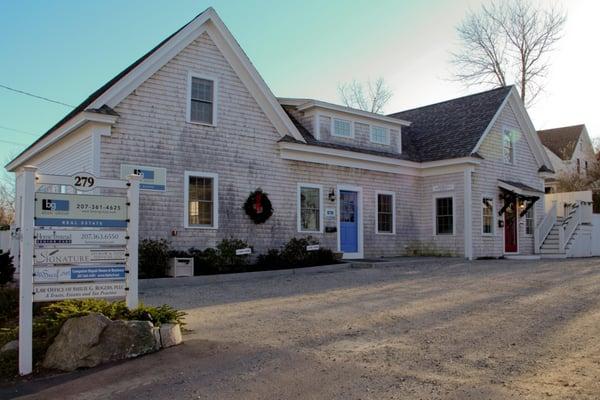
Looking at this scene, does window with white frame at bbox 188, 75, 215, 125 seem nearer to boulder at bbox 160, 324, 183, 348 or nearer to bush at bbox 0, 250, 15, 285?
bush at bbox 0, 250, 15, 285

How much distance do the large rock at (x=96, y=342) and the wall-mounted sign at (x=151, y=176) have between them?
802 cm

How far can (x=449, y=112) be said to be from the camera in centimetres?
2477

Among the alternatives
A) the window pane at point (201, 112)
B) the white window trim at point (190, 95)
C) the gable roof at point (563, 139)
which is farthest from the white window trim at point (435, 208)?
the gable roof at point (563, 139)

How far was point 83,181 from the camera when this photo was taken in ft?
22.2

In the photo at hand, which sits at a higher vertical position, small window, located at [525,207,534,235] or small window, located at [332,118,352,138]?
small window, located at [332,118,352,138]

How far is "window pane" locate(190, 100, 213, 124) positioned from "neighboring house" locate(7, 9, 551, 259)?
0.10 ft

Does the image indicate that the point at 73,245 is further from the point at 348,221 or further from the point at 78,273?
the point at 348,221

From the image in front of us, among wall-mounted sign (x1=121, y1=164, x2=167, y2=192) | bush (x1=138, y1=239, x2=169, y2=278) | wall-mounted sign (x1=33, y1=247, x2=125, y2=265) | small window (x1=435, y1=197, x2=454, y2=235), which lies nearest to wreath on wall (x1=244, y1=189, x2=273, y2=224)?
wall-mounted sign (x1=121, y1=164, x2=167, y2=192)

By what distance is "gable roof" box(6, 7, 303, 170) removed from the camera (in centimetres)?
1382

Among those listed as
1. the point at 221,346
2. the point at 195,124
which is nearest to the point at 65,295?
the point at 221,346

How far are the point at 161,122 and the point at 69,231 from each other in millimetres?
8405

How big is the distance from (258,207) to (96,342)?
33.8ft

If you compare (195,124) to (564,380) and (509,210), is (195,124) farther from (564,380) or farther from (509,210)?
(509,210)

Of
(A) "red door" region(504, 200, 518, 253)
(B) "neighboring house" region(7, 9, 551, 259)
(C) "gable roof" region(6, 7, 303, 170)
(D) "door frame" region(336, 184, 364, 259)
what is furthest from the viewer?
(A) "red door" region(504, 200, 518, 253)
